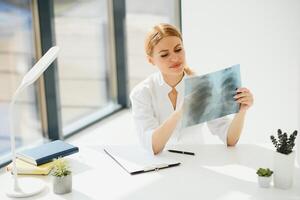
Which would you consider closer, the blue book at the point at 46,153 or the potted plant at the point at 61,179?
the potted plant at the point at 61,179

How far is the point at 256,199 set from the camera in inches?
62.5

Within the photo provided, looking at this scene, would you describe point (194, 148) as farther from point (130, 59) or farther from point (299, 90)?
point (130, 59)

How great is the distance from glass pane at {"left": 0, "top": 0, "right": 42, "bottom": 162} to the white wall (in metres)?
1.06

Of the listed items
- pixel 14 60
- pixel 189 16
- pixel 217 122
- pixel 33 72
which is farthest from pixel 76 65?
pixel 33 72

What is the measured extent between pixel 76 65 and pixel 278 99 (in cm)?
175

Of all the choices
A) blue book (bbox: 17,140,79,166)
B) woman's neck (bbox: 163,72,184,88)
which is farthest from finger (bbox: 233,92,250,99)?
blue book (bbox: 17,140,79,166)

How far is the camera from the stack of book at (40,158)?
187 cm

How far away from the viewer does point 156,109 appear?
7.33 ft

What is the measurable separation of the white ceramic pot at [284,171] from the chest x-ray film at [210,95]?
1.27ft

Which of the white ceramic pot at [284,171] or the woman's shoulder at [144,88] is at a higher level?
the woman's shoulder at [144,88]

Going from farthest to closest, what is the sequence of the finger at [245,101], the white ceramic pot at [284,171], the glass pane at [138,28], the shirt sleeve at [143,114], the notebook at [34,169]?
the glass pane at [138,28] → the shirt sleeve at [143,114] → the finger at [245,101] → the notebook at [34,169] → the white ceramic pot at [284,171]

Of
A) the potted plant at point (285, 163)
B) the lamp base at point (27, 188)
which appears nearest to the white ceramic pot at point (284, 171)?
the potted plant at point (285, 163)

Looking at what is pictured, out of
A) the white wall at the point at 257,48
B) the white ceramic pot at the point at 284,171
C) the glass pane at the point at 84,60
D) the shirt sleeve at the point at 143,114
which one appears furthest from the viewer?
the glass pane at the point at 84,60

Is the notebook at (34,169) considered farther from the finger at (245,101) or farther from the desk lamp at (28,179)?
the finger at (245,101)
